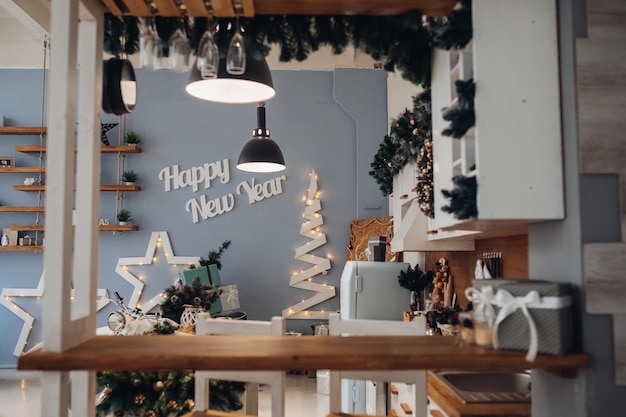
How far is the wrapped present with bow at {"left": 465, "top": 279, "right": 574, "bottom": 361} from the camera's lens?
179 centimetres

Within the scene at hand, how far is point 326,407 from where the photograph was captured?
5273 mm

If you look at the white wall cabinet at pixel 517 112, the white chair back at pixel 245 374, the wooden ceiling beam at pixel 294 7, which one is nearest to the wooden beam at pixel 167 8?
the wooden ceiling beam at pixel 294 7

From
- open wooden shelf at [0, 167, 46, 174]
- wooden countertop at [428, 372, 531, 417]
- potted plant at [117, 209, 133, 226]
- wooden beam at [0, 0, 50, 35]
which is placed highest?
wooden beam at [0, 0, 50, 35]

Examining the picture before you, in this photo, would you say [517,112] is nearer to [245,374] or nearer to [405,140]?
[245,374]

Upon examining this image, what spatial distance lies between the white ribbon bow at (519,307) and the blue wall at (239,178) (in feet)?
16.2

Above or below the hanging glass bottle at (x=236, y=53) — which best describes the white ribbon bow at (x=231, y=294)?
below

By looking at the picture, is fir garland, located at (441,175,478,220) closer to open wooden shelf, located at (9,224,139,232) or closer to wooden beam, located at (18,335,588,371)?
wooden beam, located at (18,335,588,371)

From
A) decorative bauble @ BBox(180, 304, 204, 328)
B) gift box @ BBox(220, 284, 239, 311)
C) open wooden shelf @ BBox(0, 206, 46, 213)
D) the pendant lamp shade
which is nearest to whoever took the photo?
the pendant lamp shade

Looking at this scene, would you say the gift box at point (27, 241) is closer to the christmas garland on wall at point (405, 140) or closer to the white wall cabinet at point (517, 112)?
the christmas garland on wall at point (405, 140)

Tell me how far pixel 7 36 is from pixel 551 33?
22.8ft

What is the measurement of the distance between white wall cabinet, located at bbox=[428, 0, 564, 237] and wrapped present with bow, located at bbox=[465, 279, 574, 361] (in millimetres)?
269

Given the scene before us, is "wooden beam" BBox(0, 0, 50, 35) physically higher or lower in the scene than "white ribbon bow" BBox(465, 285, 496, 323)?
higher


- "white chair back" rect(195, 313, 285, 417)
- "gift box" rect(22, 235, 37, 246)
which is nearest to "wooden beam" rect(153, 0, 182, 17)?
"white chair back" rect(195, 313, 285, 417)

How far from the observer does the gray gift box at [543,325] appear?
179cm
